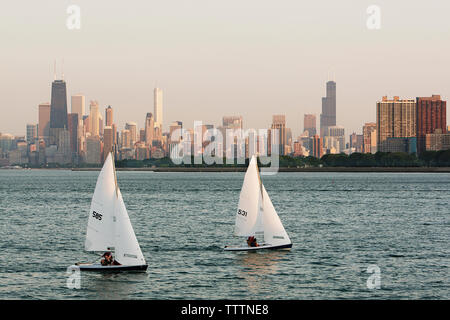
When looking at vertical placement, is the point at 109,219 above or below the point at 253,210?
above

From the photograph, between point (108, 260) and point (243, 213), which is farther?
point (243, 213)

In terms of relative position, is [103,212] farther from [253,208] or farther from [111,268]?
[253,208]

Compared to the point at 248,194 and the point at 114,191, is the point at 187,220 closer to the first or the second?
the point at 248,194

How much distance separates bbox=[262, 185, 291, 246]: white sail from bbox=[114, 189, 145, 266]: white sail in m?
14.8

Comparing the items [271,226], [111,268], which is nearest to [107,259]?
[111,268]

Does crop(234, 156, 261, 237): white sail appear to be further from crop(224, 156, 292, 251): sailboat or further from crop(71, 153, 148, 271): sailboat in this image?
crop(71, 153, 148, 271): sailboat

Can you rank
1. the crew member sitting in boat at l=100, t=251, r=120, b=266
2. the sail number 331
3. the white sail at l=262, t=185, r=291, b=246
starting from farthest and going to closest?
the white sail at l=262, t=185, r=291, b=246
the crew member sitting in boat at l=100, t=251, r=120, b=266
the sail number 331

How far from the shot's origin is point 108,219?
45.3 m

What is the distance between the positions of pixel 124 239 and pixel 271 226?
17.3 metres

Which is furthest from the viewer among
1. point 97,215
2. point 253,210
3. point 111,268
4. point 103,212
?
point 253,210

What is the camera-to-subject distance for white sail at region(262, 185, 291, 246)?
5866 centimetres

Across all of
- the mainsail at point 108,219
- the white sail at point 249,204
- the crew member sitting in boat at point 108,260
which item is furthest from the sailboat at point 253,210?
the mainsail at point 108,219

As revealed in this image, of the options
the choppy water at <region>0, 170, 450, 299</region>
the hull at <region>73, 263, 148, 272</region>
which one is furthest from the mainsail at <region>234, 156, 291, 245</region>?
the hull at <region>73, 263, 148, 272</region>

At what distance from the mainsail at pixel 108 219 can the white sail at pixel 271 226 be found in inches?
617
